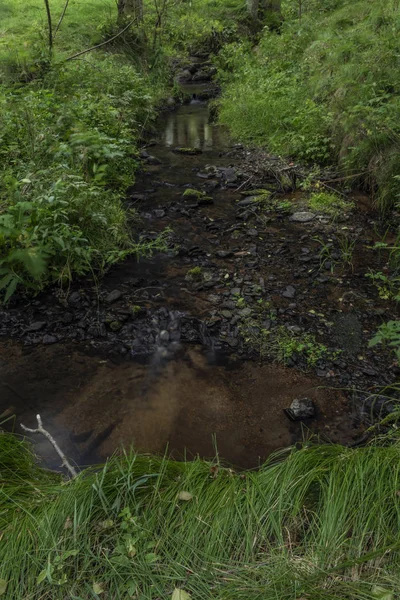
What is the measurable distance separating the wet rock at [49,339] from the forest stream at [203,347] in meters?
0.04

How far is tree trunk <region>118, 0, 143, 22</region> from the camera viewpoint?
12789 mm

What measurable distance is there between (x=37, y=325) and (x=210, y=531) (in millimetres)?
2969

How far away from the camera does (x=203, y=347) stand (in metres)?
4.29

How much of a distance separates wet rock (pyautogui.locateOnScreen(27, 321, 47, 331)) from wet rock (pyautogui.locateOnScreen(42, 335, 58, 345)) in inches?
5.0

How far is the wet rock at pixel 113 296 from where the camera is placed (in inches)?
186

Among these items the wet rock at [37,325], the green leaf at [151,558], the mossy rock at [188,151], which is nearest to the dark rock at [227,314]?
the wet rock at [37,325]

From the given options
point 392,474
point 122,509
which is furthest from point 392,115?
point 122,509

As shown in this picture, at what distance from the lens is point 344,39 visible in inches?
325

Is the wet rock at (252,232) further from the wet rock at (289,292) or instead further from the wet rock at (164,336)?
the wet rock at (164,336)

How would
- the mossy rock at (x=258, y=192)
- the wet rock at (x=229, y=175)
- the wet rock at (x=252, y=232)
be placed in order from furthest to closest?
the wet rock at (x=229, y=175), the mossy rock at (x=258, y=192), the wet rock at (x=252, y=232)

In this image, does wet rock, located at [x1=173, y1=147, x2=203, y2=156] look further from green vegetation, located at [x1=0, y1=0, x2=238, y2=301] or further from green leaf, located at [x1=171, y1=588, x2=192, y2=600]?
green leaf, located at [x1=171, y1=588, x2=192, y2=600]

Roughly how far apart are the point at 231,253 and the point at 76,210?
81.2 inches

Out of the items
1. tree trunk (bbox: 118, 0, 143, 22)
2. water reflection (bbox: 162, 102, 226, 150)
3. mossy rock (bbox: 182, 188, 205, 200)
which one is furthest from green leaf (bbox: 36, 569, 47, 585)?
tree trunk (bbox: 118, 0, 143, 22)

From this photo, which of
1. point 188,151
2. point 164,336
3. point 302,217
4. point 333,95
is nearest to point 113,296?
point 164,336
